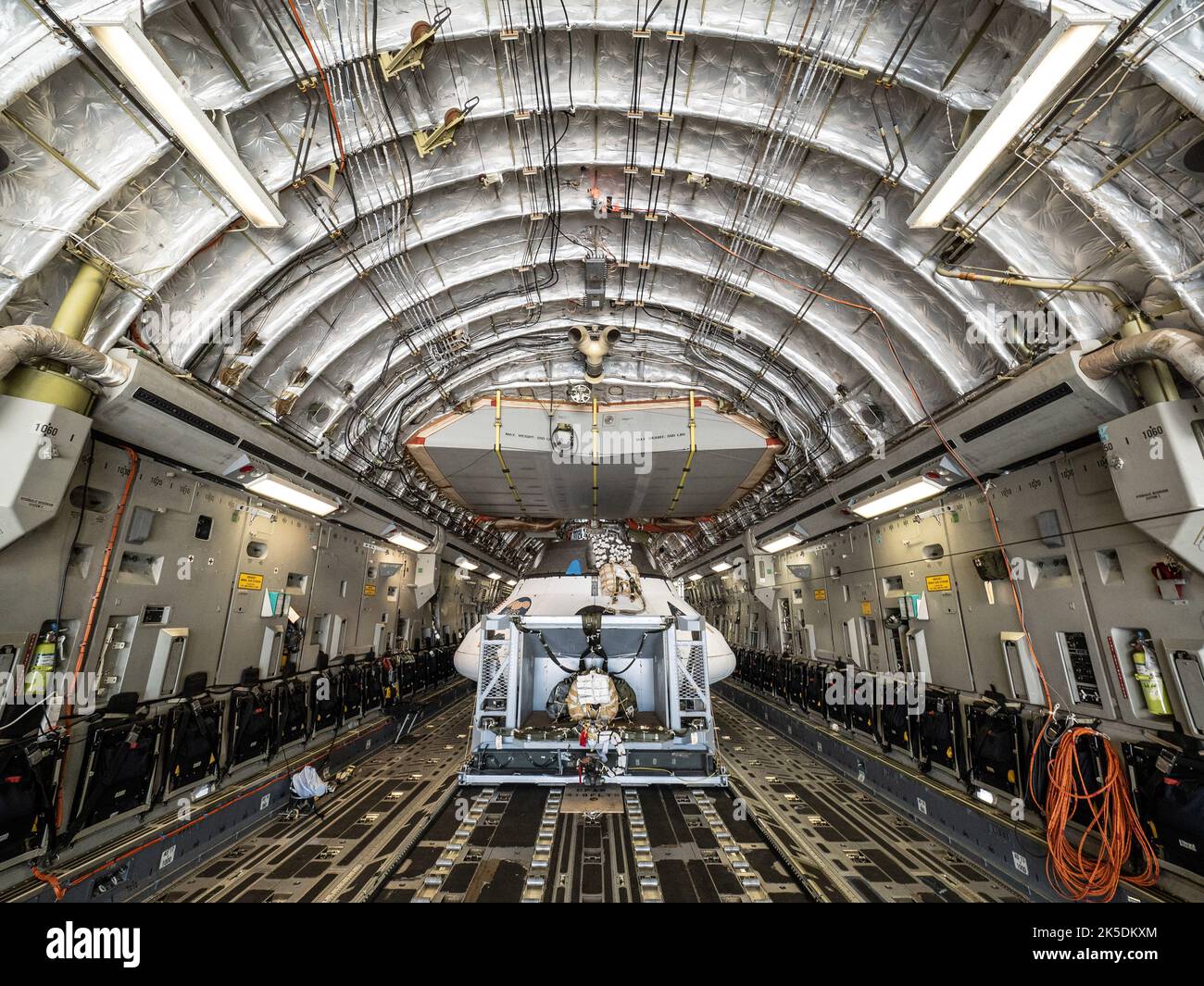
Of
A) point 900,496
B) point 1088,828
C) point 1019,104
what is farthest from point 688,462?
point 1088,828

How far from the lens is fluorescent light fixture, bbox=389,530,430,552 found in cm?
924

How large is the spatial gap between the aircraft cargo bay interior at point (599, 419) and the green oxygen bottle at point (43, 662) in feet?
0.15

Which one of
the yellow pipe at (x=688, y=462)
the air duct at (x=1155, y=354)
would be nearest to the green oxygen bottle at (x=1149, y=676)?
the air duct at (x=1155, y=354)

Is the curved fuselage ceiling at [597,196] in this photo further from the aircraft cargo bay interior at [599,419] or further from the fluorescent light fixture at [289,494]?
the fluorescent light fixture at [289,494]

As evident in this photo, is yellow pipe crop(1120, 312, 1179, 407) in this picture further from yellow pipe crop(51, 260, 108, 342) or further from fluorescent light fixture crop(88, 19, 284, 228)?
yellow pipe crop(51, 260, 108, 342)

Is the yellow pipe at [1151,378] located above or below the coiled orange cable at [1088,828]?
above

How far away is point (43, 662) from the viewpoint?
3.76 m

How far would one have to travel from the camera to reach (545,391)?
9.09 m

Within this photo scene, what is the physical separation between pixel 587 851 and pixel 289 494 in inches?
212

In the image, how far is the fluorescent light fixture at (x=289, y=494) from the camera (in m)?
5.69

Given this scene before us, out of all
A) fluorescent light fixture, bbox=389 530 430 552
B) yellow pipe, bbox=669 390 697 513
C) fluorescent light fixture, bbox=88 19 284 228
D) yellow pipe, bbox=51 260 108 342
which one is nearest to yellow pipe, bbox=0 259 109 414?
yellow pipe, bbox=51 260 108 342

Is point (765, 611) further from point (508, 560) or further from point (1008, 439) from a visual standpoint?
point (508, 560)

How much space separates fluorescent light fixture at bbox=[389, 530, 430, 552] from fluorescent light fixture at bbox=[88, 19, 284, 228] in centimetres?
661

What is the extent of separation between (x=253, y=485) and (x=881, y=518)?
8.87 metres
